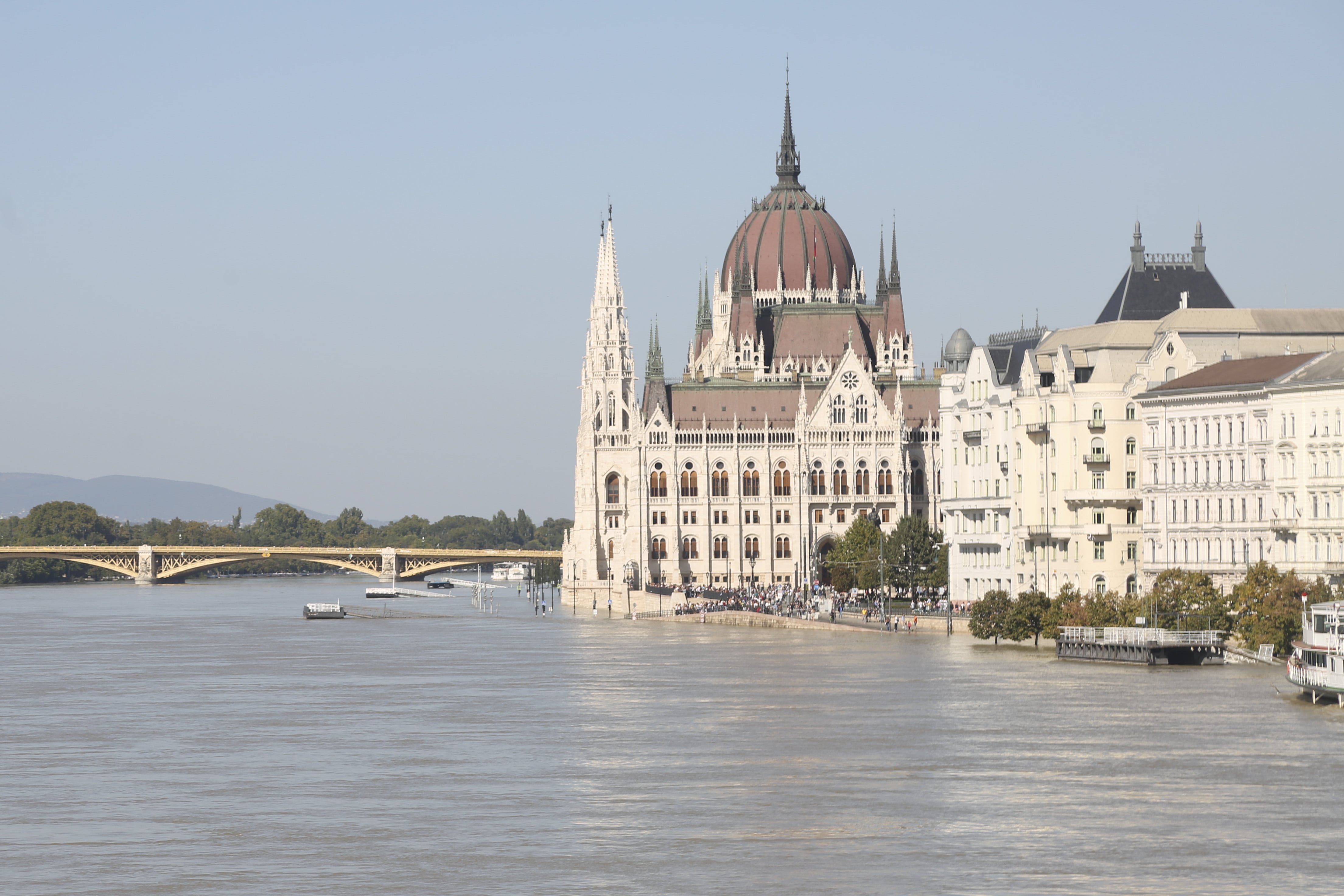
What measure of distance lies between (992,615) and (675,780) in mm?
51789

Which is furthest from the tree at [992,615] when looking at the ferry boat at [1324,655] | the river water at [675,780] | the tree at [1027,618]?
the ferry boat at [1324,655]

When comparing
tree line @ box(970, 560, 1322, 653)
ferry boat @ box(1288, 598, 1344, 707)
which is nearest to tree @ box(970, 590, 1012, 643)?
tree line @ box(970, 560, 1322, 653)

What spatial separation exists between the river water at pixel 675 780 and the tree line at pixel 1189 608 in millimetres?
3422

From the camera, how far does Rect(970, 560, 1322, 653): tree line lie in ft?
285

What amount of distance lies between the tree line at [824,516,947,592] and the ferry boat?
62060 millimetres

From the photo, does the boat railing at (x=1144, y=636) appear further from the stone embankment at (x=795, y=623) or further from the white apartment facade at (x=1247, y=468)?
the stone embankment at (x=795, y=623)

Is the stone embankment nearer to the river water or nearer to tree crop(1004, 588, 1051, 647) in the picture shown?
tree crop(1004, 588, 1051, 647)

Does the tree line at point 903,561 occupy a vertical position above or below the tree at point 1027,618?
above

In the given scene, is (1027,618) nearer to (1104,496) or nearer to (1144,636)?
(1104,496)

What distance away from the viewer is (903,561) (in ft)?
475

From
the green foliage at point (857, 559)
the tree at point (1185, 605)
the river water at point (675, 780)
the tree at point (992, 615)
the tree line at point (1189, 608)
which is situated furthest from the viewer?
the green foliage at point (857, 559)

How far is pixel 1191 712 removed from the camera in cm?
7031

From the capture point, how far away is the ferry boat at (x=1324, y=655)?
231 ft

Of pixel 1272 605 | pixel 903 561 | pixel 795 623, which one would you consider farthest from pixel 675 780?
pixel 903 561
